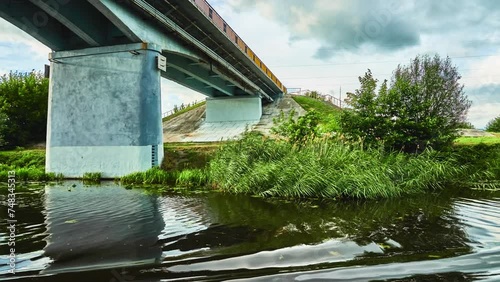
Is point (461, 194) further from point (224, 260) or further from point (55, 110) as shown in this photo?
point (55, 110)

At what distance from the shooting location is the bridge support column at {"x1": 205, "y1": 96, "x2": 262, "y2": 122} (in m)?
30.9

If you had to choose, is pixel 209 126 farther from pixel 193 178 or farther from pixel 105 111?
pixel 193 178

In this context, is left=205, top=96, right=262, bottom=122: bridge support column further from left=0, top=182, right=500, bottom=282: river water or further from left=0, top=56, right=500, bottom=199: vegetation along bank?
left=0, top=182, right=500, bottom=282: river water

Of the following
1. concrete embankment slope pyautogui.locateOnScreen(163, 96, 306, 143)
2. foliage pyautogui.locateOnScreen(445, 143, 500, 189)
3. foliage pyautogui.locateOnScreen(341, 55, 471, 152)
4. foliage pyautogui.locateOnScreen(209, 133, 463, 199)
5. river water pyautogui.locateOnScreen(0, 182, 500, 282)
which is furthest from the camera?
concrete embankment slope pyautogui.locateOnScreen(163, 96, 306, 143)

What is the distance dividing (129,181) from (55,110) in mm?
5016

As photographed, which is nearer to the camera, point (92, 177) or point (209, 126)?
point (92, 177)

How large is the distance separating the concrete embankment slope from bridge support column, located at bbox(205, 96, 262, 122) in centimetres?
61

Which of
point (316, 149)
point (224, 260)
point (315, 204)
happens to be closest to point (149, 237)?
point (224, 260)

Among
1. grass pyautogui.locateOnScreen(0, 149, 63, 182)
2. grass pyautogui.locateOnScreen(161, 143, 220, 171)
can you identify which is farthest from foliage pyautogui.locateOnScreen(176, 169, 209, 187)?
grass pyautogui.locateOnScreen(0, 149, 63, 182)

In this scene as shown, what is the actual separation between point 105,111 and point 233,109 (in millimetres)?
18987

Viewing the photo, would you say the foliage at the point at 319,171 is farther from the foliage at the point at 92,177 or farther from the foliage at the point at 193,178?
the foliage at the point at 92,177

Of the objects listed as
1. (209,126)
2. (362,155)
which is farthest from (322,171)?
(209,126)

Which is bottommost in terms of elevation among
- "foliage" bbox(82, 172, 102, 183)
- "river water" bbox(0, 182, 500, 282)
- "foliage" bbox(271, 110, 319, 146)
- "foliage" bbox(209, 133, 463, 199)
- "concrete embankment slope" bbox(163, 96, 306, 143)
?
"river water" bbox(0, 182, 500, 282)

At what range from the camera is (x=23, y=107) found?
2306cm
